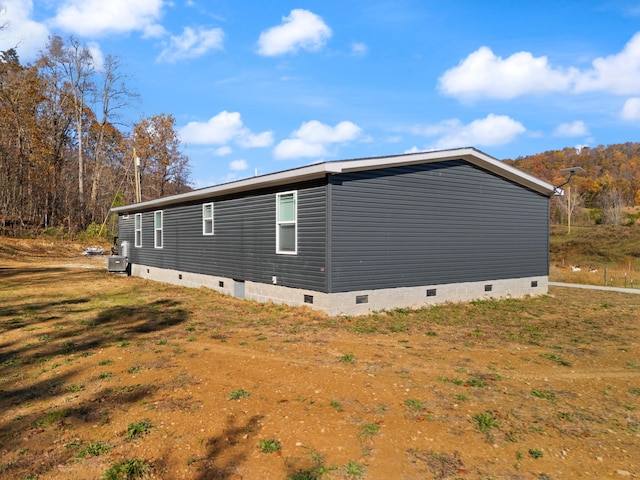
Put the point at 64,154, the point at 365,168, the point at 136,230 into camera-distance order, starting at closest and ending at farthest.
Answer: the point at 365,168
the point at 136,230
the point at 64,154

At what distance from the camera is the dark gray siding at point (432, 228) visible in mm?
9570

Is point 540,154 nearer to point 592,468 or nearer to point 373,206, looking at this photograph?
point 373,206

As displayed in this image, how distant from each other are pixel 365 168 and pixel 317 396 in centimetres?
600

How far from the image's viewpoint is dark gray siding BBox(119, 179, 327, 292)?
957 cm

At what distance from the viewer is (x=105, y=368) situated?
228 inches

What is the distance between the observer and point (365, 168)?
958 centimetres

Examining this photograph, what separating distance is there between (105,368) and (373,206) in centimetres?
657

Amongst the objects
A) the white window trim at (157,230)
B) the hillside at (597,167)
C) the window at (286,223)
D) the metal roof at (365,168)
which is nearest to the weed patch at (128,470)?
the metal roof at (365,168)

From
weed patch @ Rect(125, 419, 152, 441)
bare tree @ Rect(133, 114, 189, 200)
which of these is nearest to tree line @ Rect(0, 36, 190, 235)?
bare tree @ Rect(133, 114, 189, 200)

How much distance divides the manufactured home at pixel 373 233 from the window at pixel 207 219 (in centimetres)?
5

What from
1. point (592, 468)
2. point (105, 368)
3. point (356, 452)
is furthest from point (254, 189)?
point (592, 468)

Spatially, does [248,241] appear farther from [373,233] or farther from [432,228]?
[432,228]

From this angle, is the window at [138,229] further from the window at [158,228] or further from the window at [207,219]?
the window at [207,219]

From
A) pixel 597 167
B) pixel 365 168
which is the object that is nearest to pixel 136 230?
pixel 365 168
